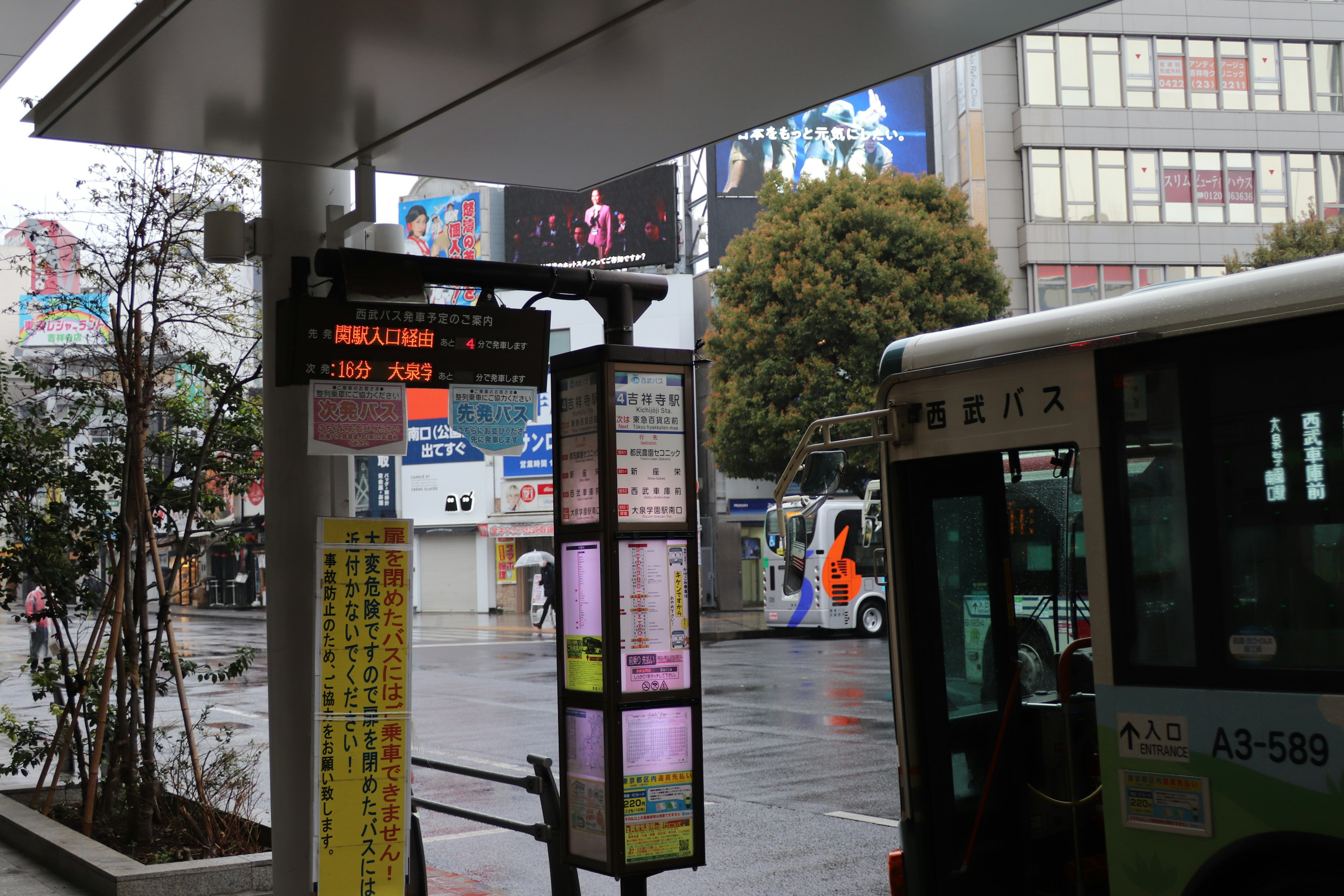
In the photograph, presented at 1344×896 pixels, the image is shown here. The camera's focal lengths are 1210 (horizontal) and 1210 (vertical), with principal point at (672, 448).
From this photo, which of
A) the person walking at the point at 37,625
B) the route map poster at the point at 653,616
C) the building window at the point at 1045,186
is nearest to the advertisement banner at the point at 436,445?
the person walking at the point at 37,625

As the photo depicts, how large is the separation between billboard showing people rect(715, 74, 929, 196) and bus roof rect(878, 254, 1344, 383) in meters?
33.6

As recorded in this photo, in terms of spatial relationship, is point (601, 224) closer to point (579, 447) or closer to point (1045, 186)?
point (1045, 186)

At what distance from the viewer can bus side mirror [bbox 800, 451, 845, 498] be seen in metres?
28.3

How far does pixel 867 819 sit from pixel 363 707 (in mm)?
4690

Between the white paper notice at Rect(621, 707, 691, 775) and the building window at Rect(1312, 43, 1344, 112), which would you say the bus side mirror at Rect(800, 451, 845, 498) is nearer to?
the building window at Rect(1312, 43, 1344, 112)

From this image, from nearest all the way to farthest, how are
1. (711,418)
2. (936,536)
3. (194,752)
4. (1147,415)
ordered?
(1147,415) → (936,536) → (194,752) → (711,418)

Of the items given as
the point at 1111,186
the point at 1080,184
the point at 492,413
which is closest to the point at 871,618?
the point at 1080,184

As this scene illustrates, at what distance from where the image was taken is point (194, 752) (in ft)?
26.1

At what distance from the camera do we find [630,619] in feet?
19.5

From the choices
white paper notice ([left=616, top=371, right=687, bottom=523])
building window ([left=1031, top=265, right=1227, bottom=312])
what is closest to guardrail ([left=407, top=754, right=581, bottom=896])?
white paper notice ([left=616, top=371, right=687, bottom=523])

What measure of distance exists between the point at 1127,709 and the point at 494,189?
4178 centimetres

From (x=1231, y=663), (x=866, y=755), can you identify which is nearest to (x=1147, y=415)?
(x=1231, y=663)

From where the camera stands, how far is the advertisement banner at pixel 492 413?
604 cm

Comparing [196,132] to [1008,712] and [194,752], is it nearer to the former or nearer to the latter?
[194,752]
